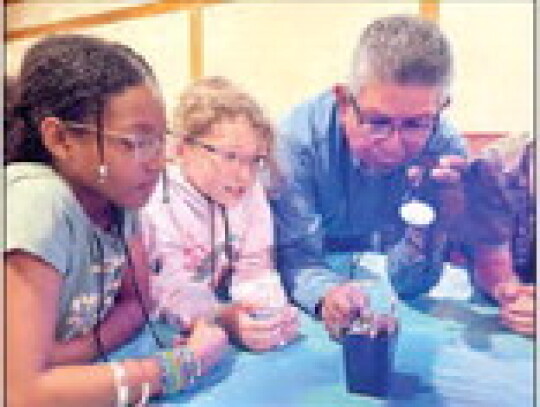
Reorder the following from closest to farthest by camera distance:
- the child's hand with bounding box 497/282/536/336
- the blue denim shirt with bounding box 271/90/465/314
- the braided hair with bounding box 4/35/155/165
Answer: the child's hand with bounding box 497/282/536/336 < the blue denim shirt with bounding box 271/90/465/314 < the braided hair with bounding box 4/35/155/165

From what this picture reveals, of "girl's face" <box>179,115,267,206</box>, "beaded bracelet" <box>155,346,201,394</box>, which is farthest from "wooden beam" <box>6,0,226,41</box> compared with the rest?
"beaded bracelet" <box>155,346,201,394</box>

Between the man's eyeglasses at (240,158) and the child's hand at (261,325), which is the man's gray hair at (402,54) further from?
the child's hand at (261,325)

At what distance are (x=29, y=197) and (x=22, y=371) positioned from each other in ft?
1.15

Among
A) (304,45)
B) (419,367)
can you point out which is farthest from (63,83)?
(419,367)

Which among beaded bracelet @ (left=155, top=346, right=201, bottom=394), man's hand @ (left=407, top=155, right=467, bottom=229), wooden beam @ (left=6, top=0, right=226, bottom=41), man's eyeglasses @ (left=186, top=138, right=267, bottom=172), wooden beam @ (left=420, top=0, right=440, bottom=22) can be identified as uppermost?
wooden beam @ (left=6, top=0, right=226, bottom=41)

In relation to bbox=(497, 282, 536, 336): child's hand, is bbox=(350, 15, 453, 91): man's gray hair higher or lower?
higher

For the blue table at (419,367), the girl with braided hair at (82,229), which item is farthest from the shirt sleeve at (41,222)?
the blue table at (419,367)

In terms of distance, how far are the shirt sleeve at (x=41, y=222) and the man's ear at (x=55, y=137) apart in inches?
2.7

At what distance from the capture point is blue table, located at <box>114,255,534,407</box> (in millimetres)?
1473

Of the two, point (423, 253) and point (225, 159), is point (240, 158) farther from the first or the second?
point (423, 253)

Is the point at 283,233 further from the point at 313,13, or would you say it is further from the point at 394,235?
the point at 313,13

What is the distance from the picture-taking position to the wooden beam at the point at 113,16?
175cm

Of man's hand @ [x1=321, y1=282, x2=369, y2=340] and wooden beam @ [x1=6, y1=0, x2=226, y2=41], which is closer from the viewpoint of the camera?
man's hand @ [x1=321, y1=282, x2=369, y2=340]

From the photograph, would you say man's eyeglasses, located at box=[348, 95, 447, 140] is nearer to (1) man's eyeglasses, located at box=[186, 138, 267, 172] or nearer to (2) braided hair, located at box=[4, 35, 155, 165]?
(1) man's eyeglasses, located at box=[186, 138, 267, 172]
